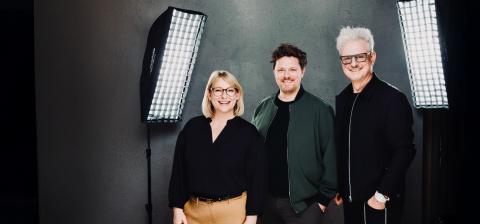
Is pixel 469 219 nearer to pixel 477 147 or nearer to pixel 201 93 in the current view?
pixel 477 147

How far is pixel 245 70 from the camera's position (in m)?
3.93

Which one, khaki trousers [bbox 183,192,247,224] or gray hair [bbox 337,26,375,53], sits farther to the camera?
gray hair [bbox 337,26,375,53]

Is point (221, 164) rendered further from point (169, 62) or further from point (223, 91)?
point (169, 62)

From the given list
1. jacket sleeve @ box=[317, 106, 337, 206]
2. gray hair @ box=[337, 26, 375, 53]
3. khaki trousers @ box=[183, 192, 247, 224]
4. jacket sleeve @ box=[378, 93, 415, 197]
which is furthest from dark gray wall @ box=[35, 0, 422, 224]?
jacket sleeve @ box=[378, 93, 415, 197]

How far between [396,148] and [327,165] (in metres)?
0.50

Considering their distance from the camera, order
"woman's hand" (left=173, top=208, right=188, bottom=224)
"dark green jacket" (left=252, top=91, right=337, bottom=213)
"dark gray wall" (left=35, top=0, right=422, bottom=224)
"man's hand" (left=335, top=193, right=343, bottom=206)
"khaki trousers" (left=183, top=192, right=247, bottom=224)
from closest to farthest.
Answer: "khaki trousers" (left=183, top=192, right=247, bottom=224), "woman's hand" (left=173, top=208, right=188, bottom=224), "dark green jacket" (left=252, top=91, right=337, bottom=213), "man's hand" (left=335, top=193, right=343, bottom=206), "dark gray wall" (left=35, top=0, right=422, bottom=224)

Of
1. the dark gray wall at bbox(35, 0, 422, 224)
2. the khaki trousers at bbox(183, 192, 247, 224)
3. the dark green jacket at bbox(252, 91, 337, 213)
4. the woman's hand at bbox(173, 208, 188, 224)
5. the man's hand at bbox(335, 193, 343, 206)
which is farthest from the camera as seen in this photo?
the dark gray wall at bbox(35, 0, 422, 224)

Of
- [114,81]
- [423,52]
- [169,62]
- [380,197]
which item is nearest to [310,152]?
[380,197]

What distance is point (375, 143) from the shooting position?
3.51 m

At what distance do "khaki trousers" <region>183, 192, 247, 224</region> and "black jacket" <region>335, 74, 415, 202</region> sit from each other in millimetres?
821

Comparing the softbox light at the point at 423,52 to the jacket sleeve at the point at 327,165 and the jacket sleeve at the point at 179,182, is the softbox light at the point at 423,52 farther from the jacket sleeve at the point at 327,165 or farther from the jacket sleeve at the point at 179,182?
the jacket sleeve at the point at 179,182

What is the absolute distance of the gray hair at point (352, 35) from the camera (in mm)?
3811

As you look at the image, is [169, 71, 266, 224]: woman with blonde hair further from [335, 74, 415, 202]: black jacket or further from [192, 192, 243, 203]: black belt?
[335, 74, 415, 202]: black jacket

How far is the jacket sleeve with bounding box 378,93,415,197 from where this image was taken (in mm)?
3457
